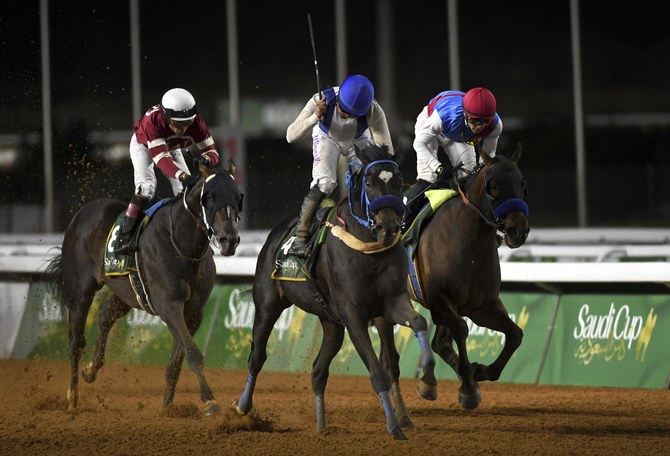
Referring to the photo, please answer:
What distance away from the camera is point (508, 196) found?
7.39m

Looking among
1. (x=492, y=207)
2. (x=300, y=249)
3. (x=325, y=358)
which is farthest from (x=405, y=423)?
(x=492, y=207)

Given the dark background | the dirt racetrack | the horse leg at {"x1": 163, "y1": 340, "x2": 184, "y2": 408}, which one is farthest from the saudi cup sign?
the dark background

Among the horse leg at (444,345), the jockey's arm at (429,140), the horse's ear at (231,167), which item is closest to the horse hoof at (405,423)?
the horse leg at (444,345)

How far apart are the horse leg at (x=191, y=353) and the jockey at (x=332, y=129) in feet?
3.05

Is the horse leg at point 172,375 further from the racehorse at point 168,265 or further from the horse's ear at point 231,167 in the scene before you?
the horse's ear at point 231,167

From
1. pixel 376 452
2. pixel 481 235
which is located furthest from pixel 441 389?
pixel 376 452

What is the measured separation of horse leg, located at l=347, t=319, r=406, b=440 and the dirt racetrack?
95mm

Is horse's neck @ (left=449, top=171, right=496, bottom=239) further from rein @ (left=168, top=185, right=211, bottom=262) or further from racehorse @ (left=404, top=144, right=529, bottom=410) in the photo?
rein @ (left=168, top=185, right=211, bottom=262)

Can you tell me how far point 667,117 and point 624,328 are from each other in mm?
13265

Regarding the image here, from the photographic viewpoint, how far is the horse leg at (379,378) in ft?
22.6

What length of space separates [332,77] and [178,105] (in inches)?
474

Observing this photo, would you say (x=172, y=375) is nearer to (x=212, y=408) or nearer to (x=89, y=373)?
(x=212, y=408)

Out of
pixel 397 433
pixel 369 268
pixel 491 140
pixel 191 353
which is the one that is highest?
pixel 491 140

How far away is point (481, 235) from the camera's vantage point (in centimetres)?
770
